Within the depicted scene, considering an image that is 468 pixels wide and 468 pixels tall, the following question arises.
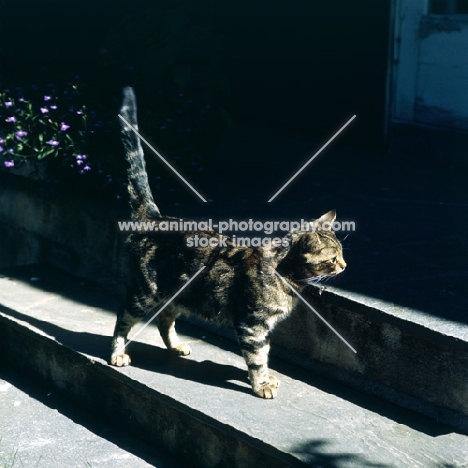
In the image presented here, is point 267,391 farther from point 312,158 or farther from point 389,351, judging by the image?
point 312,158

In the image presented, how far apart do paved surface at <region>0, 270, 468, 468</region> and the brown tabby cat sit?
163 mm

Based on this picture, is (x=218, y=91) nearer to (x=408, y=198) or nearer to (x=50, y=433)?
(x=408, y=198)

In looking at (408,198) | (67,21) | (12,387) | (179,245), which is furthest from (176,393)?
(67,21)

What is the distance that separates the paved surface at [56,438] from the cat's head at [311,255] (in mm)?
1093

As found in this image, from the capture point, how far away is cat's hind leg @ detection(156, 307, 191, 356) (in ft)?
17.3

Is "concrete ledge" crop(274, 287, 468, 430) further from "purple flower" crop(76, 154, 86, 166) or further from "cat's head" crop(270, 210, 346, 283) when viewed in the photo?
"purple flower" crop(76, 154, 86, 166)

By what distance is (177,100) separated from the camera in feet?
24.5

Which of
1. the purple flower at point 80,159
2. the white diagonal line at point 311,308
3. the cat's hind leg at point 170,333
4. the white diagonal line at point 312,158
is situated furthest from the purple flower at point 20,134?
the white diagonal line at point 311,308

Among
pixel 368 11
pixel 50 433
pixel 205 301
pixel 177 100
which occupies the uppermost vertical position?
pixel 368 11

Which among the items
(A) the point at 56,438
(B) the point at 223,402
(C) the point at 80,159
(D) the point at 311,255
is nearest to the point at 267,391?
(B) the point at 223,402

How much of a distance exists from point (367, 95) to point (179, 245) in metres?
4.46

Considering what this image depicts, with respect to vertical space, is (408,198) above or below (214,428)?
above

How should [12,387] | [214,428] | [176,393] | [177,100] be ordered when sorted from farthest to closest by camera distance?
[177,100] → [12,387] → [176,393] → [214,428]

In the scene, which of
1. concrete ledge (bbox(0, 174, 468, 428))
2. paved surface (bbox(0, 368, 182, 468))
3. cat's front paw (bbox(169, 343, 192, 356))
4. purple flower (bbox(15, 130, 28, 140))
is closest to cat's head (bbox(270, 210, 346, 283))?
concrete ledge (bbox(0, 174, 468, 428))
